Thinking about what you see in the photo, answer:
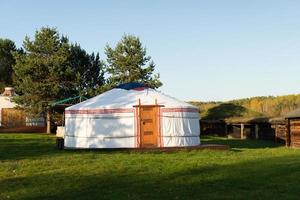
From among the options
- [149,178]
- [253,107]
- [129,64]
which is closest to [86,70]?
[129,64]

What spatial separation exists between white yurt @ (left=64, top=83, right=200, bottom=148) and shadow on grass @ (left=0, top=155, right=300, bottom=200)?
6.99 meters

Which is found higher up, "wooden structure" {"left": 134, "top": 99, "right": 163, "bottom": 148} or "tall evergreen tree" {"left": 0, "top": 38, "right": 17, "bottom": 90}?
"tall evergreen tree" {"left": 0, "top": 38, "right": 17, "bottom": 90}

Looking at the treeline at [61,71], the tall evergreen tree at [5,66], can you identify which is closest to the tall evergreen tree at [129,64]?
the treeline at [61,71]

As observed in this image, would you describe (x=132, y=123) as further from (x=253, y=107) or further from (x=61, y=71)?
(x=253, y=107)

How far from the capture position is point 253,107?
45.5 m

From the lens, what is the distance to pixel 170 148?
18.7 m

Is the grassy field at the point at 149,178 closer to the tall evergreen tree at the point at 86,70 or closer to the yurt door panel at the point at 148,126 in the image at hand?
the yurt door panel at the point at 148,126

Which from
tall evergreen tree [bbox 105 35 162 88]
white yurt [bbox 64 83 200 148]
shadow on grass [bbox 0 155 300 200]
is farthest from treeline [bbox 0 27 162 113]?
shadow on grass [bbox 0 155 300 200]

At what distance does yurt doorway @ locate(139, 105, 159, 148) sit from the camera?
19.8 m

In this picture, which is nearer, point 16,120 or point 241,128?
point 241,128

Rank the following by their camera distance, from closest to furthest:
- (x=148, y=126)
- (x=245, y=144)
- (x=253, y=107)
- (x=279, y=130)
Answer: (x=148, y=126) < (x=245, y=144) < (x=279, y=130) < (x=253, y=107)

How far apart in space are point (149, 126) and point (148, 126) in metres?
0.04

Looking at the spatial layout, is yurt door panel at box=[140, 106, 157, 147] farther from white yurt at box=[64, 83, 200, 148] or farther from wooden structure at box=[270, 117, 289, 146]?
wooden structure at box=[270, 117, 289, 146]

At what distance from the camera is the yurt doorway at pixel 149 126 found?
64.9ft
